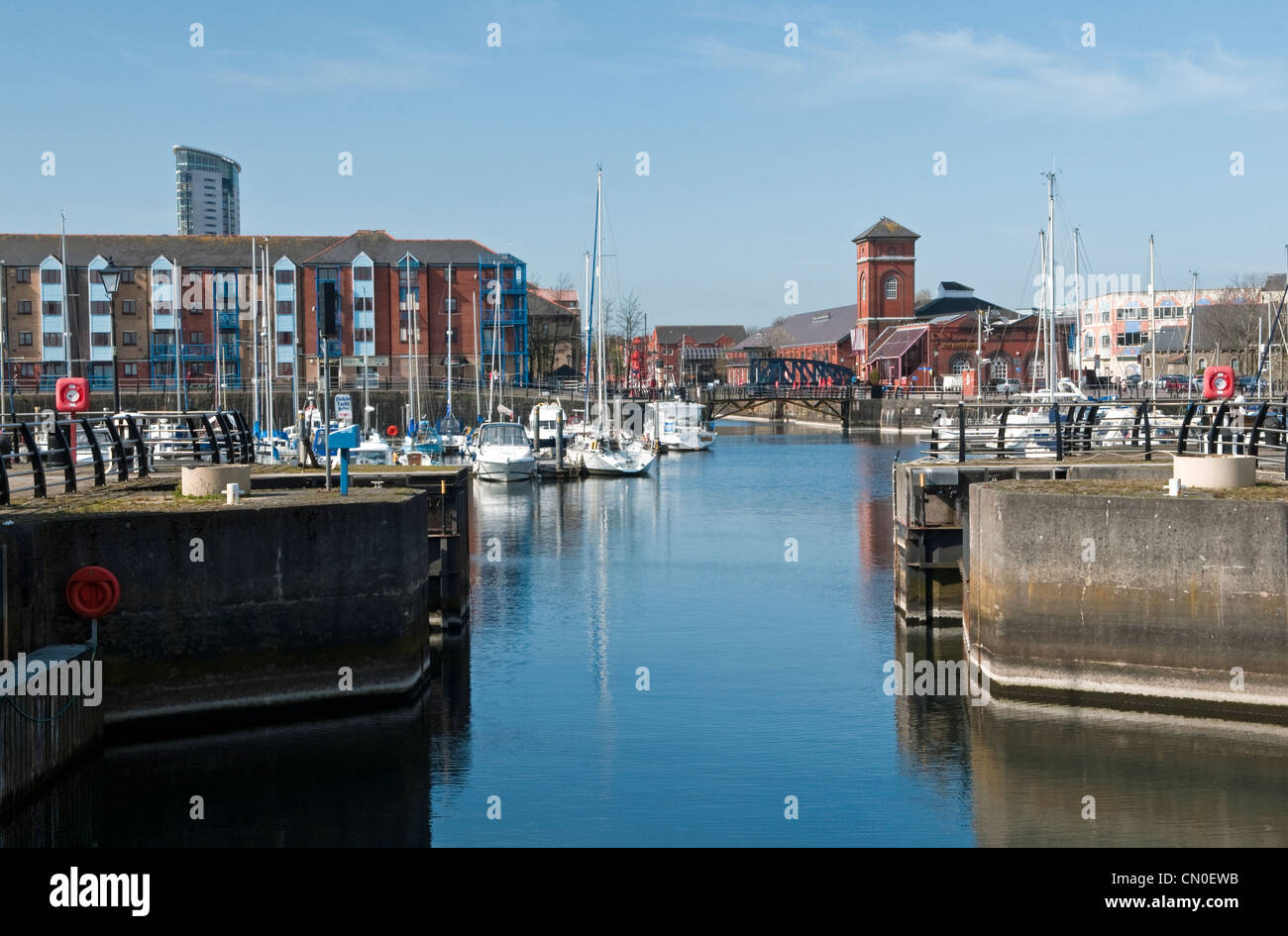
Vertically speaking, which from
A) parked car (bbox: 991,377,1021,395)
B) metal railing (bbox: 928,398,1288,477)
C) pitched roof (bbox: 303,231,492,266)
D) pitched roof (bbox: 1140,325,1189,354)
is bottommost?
metal railing (bbox: 928,398,1288,477)

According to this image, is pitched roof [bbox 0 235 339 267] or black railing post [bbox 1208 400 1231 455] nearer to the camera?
black railing post [bbox 1208 400 1231 455]

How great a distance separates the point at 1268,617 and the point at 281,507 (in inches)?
537

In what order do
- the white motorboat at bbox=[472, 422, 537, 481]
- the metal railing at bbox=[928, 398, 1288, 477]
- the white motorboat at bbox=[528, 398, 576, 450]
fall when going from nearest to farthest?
the metal railing at bbox=[928, 398, 1288, 477] < the white motorboat at bbox=[472, 422, 537, 481] < the white motorboat at bbox=[528, 398, 576, 450]

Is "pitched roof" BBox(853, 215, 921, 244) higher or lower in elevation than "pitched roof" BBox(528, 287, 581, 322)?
higher

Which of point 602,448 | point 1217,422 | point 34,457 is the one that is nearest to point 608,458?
point 602,448

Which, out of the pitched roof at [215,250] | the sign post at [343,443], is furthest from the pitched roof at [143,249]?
the sign post at [343,443]

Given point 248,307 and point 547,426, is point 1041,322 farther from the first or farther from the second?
point 248,307

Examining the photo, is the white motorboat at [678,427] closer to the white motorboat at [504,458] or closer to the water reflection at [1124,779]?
the white motorboat at [504,458]

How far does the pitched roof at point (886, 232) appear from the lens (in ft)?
527

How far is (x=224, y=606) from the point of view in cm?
1928

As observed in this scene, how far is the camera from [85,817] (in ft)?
53.2

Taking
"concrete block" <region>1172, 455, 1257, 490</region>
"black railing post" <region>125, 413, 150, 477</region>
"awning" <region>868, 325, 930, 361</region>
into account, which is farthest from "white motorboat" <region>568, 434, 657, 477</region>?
"awning" <region>868, 325, 930, 361</region>

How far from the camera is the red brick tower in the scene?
160750 millimetres

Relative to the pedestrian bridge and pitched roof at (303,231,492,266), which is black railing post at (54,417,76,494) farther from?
the pedestrian bridge
